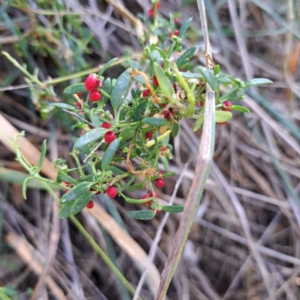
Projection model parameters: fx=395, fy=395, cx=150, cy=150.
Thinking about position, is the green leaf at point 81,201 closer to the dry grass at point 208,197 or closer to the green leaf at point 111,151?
the green leaf at point 111,151

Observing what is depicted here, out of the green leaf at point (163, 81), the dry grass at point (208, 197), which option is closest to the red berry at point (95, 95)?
the green leaf at point (163, 81)

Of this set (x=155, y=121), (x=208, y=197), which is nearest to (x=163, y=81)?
(x=155, y=121)

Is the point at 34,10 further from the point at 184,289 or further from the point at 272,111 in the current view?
the point at 184,289

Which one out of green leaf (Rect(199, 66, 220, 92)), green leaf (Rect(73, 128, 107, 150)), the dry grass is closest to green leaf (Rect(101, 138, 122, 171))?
green leaf (Rect(73, 128, 107, 150))

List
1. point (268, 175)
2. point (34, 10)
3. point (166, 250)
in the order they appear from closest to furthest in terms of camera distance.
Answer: point (34, 10) → point (166, 250) → point (268, 175)

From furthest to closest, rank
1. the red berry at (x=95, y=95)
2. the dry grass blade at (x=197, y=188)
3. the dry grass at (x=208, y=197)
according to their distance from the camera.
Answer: the dry grass at (x=208, y=197), the red berry at (x=95, y=95), the dry grass blade at (x=197, y=188)

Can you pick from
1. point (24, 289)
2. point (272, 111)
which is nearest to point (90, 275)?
point (24, 289)

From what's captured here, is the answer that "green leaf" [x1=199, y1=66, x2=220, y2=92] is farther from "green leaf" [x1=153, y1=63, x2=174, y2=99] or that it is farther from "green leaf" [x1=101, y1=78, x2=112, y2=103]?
"green leaf" [x1=101, y1=78, x2=112, y2=103]
